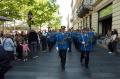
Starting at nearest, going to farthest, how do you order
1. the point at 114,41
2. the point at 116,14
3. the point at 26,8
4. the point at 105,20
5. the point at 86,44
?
1. the point at 86,44
2. the point at 114,41
3. the point at 116,14
4. the point at 105,20
5. the point at 26,8

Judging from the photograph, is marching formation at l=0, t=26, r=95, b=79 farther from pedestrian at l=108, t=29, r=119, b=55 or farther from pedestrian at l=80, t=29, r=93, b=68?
pedestrian at l=108, t=29, r=119, b=55

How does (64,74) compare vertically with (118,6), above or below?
below

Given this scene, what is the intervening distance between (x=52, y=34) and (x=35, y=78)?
19334 mm

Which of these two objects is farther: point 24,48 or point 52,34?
point 52,34

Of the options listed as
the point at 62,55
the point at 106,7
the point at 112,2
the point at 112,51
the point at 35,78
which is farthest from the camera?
the point at 106,7

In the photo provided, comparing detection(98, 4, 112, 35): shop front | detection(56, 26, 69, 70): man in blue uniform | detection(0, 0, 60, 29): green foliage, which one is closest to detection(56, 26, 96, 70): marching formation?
detection(56, 26, 69, 70): man in blue uniform

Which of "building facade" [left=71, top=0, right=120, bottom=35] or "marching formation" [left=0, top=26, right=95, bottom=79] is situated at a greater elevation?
"building facade" [left=71, top=0, right=120, bottom=35]

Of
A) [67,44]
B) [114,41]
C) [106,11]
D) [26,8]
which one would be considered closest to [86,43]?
[67,44]

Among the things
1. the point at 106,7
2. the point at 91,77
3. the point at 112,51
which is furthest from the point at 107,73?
the point at 106,7

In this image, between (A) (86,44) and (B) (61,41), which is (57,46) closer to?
(B) (61,41)

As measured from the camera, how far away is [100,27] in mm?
47688

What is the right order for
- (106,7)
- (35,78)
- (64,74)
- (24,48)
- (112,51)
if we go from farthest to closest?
(106,7) < (112,51) < (24,48) < (64,74) < (35,78)

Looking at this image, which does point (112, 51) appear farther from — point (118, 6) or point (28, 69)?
point (28, 69)

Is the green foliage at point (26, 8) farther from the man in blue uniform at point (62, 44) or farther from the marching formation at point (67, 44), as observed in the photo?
the man in blue uniform at point (62, 44)
